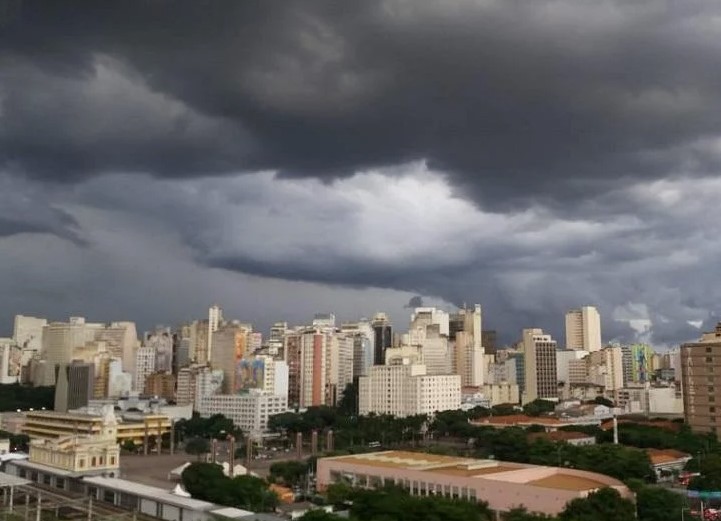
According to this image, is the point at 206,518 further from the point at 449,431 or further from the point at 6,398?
the point at 6,398

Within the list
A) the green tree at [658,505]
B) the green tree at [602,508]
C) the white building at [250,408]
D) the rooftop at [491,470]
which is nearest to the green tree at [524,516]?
the green tree at [602,508]

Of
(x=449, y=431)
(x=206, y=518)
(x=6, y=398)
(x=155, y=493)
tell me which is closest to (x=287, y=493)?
(x=155, y=493)

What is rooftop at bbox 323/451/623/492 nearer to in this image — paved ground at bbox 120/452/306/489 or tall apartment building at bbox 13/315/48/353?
paved ground at bbox 120/452/306/489

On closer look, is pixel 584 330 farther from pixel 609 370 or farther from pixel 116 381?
pixel 116 381

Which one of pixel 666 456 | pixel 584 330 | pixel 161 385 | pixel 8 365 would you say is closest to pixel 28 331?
pixel 8 365

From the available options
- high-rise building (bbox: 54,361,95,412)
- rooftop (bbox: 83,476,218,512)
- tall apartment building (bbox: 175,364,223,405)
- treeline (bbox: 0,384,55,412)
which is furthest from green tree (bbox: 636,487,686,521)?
treeline (bbox: 0,384,55,412)
